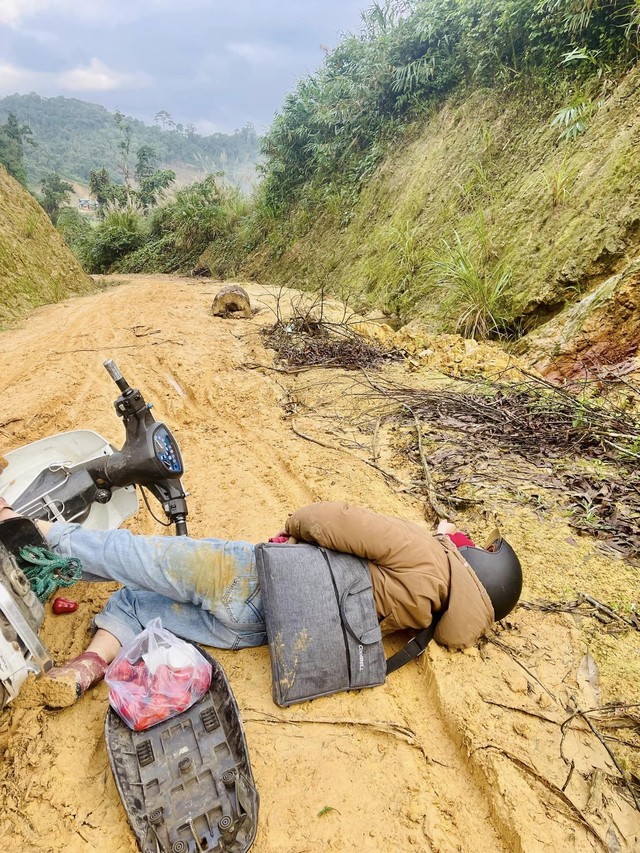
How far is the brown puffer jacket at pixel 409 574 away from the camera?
196 centimetres

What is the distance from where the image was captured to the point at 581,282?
4.89 metres

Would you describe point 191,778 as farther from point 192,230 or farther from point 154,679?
point 192,230

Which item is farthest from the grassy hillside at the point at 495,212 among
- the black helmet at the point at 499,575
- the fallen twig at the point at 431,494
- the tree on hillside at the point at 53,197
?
the tree on hillside at the point at 53,197

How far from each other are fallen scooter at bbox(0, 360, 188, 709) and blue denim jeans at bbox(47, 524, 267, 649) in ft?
0.47

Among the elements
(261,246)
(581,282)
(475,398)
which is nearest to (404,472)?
(475,398)

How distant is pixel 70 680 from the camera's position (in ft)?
6.04

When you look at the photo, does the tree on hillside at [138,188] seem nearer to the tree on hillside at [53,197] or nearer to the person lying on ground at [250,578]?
the tree on hillside at [53,197]

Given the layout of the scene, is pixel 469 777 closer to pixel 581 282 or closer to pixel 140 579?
pixel 140 579

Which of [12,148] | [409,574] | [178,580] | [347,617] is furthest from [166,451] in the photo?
[12,148]

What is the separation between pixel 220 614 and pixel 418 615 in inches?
31.1

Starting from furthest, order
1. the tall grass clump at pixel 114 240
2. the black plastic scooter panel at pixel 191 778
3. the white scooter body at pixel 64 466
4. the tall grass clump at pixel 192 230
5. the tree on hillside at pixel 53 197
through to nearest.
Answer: the tree on hillside at pixel 53 197 → the tall grass clump at pixel 114 240 → the tall grass clump at pixel 192 230 → the white scooter body at pixel 64 466 → the black plastic scooter panel at pixel 191 778

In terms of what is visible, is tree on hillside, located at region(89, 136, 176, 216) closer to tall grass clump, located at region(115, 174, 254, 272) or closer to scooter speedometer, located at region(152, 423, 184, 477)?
tall grass clump, located at region(115, 174, 254, 272)

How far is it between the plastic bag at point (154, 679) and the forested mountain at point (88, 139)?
2872 inches

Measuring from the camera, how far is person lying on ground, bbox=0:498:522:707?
1971 mm
